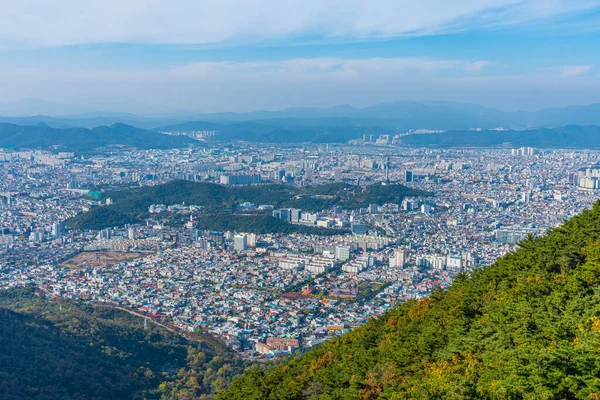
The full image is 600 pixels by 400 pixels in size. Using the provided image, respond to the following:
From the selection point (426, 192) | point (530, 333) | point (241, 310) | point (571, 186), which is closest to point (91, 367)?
point (241, 310)

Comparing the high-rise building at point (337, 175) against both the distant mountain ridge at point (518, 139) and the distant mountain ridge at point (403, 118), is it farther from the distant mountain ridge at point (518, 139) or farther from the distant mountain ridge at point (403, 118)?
the distant mountain ridge at point (403, 118)

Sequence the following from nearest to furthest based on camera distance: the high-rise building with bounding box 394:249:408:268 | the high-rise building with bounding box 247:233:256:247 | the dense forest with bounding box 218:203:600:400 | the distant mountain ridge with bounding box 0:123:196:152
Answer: the dense forest with bounding box 218:203:600:400 → the high-rise building with bounding box 394:249:408:268 → the high-rise building with bounding box 247:233:256:247 → the distant mountain ridge with bounding box 0:123:196:152

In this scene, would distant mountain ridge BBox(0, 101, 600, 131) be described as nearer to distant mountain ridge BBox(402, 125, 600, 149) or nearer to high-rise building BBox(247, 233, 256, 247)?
distant mountain ridge BBox(402, 125, 600, 149)

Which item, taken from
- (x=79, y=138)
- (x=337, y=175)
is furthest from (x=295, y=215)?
(x=79, y=138)

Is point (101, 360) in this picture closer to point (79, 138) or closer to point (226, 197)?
point (226, 197)

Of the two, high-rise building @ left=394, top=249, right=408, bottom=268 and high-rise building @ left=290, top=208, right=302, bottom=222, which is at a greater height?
high-rise building @ left=290, top=208, right=302, bottom=222

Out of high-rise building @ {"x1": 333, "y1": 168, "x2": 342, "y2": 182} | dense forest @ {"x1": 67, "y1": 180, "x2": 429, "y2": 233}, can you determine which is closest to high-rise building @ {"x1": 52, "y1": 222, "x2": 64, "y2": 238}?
dense forest @ {"x1": 67, "y1": 180, "x2": 429, "y2": 233}
